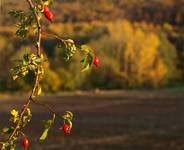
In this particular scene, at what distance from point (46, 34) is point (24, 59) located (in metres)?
0.15

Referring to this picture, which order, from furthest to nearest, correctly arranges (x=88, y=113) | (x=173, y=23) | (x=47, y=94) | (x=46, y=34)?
(x=173, y=23)
(x=47, y=94)
(x=88, y=113)
(x=46, y=34)

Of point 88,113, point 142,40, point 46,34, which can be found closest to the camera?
point 46,34

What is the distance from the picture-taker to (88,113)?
57844 millimetres

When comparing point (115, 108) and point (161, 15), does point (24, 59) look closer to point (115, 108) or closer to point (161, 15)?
point (115, 108)

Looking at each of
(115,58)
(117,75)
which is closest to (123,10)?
(115,58)

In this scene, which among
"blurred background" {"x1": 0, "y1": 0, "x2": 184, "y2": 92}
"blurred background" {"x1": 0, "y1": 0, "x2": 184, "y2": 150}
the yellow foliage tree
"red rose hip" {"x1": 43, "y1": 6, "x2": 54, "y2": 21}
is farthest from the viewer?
the yellow foliage tree

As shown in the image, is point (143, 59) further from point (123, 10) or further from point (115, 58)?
point (123, 10)

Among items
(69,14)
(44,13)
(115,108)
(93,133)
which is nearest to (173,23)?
(69,14)

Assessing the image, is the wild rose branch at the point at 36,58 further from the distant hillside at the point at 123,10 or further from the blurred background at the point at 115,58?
the distant hillside at the point at 123,10

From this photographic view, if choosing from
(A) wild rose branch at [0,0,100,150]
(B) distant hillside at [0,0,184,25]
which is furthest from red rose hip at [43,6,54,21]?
(B) distant hillside at [0,0,184,25]

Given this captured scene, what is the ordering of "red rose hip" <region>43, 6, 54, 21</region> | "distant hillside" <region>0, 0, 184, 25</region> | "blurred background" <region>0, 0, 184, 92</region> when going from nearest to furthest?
"red rose hip" <region>43, 6, 54, 21</region>, "blurred background" <region>0, 0, 184, 92</region>, "distant hillside" <region>0, 0, 184, 25</region>

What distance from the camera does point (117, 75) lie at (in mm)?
104750

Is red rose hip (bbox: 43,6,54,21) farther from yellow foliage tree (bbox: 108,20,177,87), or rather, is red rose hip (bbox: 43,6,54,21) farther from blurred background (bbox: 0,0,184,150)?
yellow foliage tree (bbox: 108,20,177,87)

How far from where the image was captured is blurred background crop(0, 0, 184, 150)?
127ft
